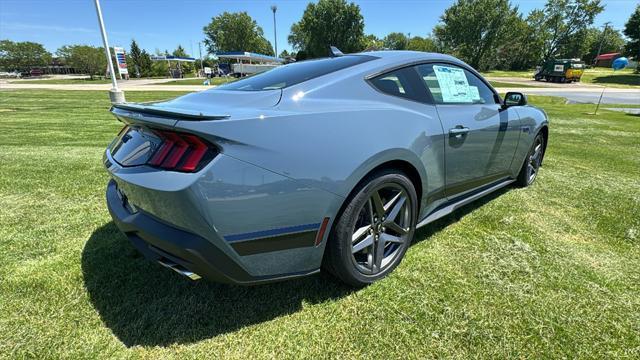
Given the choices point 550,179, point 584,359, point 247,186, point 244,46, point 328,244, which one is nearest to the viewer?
point 247,186

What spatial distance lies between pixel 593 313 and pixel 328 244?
5.17ft

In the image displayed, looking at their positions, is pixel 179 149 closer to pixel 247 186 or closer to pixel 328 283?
pixel 247 186

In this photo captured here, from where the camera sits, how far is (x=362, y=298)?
2.13 m

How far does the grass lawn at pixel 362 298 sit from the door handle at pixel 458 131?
0.87 meters

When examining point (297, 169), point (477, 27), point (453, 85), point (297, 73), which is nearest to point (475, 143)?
point (453, 85)

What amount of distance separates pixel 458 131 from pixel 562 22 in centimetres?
8292

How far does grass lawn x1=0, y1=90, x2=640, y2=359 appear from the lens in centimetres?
177

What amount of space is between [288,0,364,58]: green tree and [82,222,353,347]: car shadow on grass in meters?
58.6

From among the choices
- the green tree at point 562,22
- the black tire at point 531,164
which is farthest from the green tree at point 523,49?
the black tire at point 531,164

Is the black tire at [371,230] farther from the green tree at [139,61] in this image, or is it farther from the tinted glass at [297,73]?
the green tree at [139,61]

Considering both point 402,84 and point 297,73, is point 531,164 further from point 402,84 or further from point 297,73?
point 297,73

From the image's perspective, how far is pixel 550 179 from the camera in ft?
14.6

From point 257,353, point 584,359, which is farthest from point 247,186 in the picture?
point 584,359

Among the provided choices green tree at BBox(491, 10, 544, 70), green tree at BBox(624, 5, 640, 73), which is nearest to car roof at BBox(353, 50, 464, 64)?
green tree at BBox(624, 5, 640, 73)
